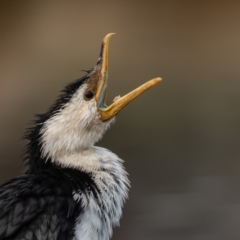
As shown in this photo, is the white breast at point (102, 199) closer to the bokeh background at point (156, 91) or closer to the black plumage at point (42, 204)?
the black plumage at point (42, 204)

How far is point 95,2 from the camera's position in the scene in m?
2.95

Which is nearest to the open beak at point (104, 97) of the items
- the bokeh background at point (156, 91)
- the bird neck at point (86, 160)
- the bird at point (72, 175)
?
the bird at point (72, 175)

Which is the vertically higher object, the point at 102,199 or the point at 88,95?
the point at 88,95

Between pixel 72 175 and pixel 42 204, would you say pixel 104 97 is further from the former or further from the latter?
pixel 42 204

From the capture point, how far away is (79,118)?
1.84m

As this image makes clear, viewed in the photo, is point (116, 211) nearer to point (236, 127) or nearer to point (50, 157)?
point (50, 157)

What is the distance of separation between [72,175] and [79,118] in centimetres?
19

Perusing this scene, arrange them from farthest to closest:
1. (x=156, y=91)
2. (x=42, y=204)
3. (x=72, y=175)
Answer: (x=156, y=91), (x=72, y=175), (x=42, y=204)

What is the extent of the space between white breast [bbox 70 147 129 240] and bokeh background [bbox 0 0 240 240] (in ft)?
3.49

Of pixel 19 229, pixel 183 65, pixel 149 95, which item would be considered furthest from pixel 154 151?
pixel 19 229

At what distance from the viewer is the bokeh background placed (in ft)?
9.68

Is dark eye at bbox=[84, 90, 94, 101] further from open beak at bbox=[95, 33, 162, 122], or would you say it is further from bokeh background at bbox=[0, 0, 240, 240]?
bokeh background at bbox=[0, 0, 240, 240]

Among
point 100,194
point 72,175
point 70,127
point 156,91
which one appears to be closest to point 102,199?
point 100,194

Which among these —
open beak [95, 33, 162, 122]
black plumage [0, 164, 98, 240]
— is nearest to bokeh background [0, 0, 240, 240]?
open beak [95, 33, 162, 122]
